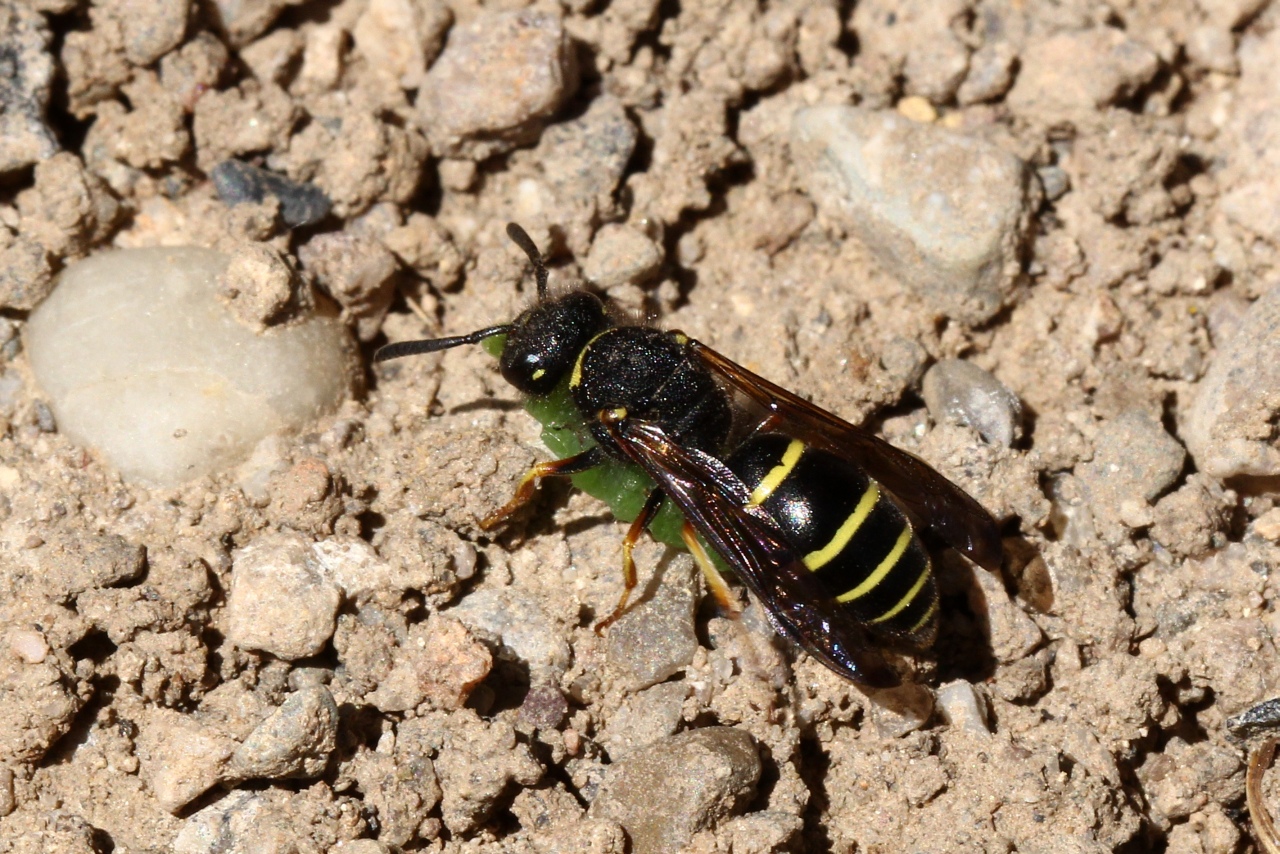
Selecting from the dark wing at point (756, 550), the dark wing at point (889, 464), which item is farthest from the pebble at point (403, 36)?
the dark wing at point (756, 550)

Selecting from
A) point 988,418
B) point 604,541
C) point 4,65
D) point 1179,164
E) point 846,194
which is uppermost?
point 1179,164

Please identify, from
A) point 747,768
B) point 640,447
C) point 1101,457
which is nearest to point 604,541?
point 640,447

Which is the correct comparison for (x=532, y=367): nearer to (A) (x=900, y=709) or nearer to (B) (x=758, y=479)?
(B) (x=758, y=479)

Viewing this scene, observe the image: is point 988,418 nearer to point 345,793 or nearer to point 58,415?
point 345,793

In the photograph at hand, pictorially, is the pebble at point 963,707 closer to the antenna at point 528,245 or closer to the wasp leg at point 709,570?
the wasp leg at point 709,570

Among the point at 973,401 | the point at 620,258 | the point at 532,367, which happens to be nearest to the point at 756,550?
the point at 532,367

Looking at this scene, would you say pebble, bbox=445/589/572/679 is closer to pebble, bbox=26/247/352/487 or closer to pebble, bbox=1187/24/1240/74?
pebble, bbox=26/247/352/487

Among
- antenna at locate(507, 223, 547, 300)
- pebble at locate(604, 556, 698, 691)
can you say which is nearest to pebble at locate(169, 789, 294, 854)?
pebble at locate(604, 556, 698, 691)
